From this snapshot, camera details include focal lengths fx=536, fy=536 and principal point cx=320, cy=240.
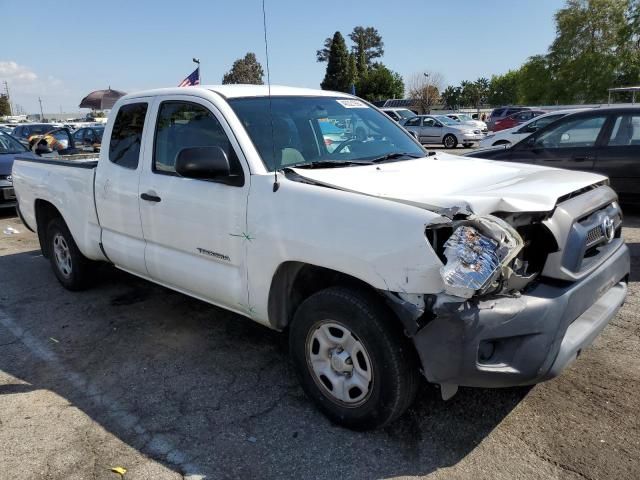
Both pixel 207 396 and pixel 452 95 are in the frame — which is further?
pixel 452 95

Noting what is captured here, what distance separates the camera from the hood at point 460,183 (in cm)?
258

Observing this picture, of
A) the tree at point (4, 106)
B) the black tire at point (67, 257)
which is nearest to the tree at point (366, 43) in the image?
the tree at point (4, 106)

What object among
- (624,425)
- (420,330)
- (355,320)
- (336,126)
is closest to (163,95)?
(336,126)

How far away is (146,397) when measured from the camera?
3.46 meters

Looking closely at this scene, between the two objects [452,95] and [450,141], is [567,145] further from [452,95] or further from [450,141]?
[452,95]

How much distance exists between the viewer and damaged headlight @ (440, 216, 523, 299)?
2348mm

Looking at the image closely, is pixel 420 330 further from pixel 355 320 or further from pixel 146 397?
pixel 146 397

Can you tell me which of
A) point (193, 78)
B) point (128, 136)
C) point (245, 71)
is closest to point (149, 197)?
point (128, 136)

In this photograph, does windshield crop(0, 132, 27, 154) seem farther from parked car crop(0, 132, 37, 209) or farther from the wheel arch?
the wheel arch

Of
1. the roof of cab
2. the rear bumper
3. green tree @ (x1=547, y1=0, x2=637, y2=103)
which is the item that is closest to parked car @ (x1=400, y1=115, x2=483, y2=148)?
the roof of cab

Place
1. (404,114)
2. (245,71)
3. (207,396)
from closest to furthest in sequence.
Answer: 1. (207,396)
2. (404,114)
3. (245,71)

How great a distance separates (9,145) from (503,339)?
11.9 m

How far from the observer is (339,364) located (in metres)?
2.92

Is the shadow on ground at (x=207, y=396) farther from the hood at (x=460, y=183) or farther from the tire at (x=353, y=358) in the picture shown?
the hood at (x=460, y=183)
